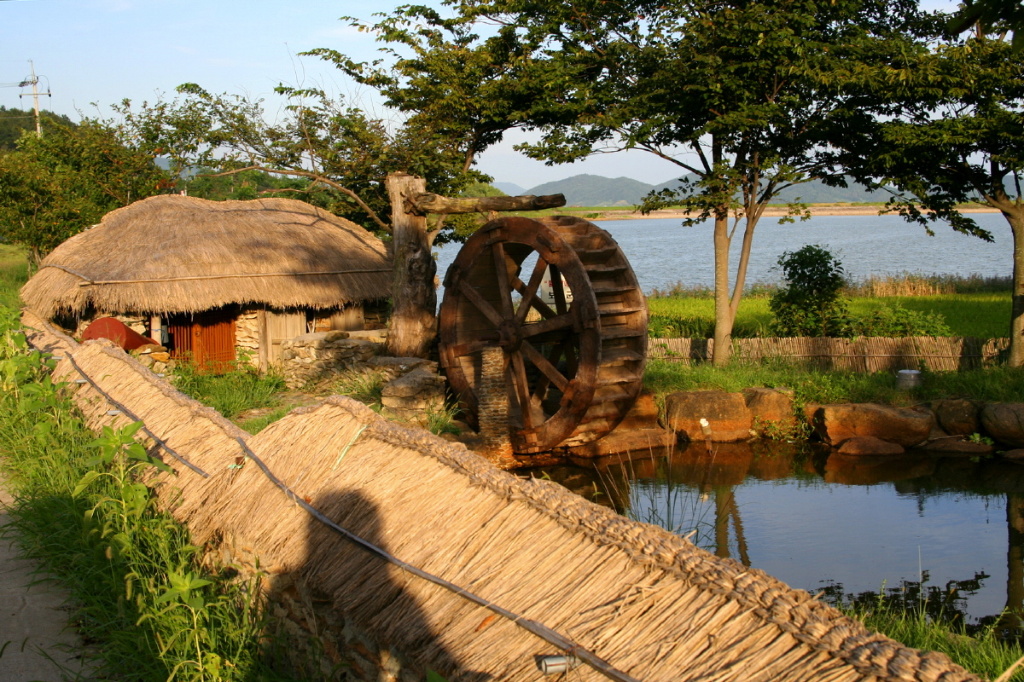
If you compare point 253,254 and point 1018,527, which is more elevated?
point 253,254

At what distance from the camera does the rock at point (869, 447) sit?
1134 centimetres

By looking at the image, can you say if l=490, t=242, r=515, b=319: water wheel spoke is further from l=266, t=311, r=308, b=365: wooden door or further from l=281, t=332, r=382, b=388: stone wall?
l=266, t=311, r=308, b=365: wooden door

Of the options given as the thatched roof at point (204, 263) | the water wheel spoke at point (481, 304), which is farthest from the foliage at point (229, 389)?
the water wheel spoke at point (481, 304)

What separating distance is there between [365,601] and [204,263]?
40.7ft

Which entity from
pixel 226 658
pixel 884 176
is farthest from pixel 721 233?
pixel 226 658

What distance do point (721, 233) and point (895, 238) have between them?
222 ft

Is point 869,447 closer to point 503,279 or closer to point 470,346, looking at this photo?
point 503,279

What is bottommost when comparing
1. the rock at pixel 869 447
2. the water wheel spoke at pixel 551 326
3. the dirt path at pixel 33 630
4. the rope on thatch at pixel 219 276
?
the rock at pixel 869 447

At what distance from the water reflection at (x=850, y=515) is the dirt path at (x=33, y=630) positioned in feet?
10.5

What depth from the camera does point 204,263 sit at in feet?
48.5

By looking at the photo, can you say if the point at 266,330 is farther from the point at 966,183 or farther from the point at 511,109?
the point at 966,183

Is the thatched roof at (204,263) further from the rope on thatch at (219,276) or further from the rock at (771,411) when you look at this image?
the rock at (771,411)

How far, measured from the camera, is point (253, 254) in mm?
15312

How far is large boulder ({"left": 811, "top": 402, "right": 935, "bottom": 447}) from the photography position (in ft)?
37.4
